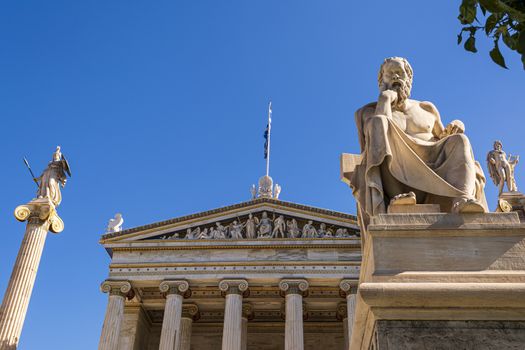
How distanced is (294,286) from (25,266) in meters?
12.4

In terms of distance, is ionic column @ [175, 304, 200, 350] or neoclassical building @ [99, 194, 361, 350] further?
ionic column @ [175, 304, 200, 350]

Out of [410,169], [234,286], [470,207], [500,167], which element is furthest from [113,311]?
[470,207]

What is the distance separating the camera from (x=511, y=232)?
12.0ft

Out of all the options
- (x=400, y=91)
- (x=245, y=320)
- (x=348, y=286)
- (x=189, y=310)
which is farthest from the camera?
(x=189, y=310)

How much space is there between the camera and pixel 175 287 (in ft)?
94.0

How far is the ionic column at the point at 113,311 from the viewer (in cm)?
2659

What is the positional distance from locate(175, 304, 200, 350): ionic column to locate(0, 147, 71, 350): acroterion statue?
29.8 ft

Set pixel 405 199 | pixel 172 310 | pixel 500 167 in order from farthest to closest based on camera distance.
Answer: pixel 172 310 < pixel 500 167 < pixel 405 199

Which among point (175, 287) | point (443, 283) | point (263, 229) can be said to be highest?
point (263, 229)

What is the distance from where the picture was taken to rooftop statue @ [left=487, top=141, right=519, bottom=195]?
25453 millimetres

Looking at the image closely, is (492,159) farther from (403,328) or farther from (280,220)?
(403,328)

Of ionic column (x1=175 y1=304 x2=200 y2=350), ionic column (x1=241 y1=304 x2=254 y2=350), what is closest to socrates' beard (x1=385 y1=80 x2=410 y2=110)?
ionic column (x1=241 y1=304 x2=254 y2=350)

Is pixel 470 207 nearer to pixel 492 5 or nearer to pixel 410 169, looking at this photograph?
Answer: pixel 410 169

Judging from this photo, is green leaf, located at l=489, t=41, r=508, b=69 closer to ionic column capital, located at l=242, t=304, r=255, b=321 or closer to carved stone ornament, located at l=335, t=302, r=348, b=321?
ionic column capital, located at l=242, t=304, r=255, b=321
